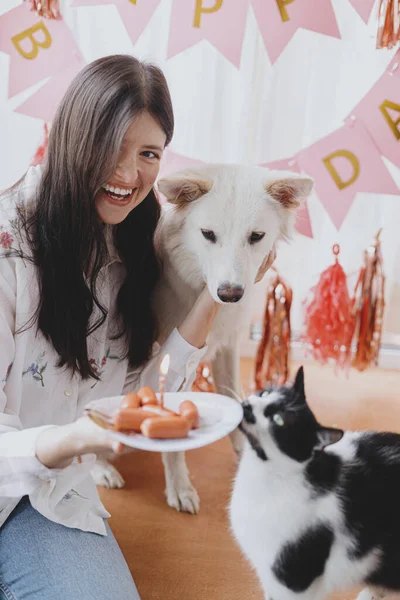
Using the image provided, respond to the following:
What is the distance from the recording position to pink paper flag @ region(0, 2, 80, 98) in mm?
1841

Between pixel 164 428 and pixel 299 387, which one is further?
pixel 299 387

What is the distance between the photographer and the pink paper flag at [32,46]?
1841 mm

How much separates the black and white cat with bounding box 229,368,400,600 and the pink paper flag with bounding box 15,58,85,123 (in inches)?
52.4

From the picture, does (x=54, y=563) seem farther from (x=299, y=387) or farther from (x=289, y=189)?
(x=289, y=189)

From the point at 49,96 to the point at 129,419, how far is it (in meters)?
1.44

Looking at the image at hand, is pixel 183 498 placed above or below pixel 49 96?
below

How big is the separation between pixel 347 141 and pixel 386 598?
1367 mm

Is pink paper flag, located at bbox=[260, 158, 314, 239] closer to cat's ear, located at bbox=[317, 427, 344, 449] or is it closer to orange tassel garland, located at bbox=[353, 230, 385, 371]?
orange tassel garland, located at bbox=[353, 230, 385, 371]

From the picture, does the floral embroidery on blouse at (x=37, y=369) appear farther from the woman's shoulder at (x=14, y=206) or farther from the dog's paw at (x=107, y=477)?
the dog's paw at (x=107, y=477)

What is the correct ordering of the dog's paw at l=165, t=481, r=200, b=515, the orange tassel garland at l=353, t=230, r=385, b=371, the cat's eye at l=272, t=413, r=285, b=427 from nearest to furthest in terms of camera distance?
the cat's eye at l=272, t=413, r=285, b=427
the dog's paw at l=165, t=481, r=200, b=515
the orange tassel garland at l=353, t=230, r=385, b=371

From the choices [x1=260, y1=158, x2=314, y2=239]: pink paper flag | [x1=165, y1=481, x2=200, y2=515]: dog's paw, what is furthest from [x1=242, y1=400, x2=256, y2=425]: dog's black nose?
[x1=260, y1=158, x2=314, y2=239]: pink paper flag

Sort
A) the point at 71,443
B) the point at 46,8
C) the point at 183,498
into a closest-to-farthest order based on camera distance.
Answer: the point at 71,443 < the point at 183,498 < the point at 46,8

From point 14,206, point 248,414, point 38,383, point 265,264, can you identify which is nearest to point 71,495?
point 38,383

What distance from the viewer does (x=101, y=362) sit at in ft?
4.75
